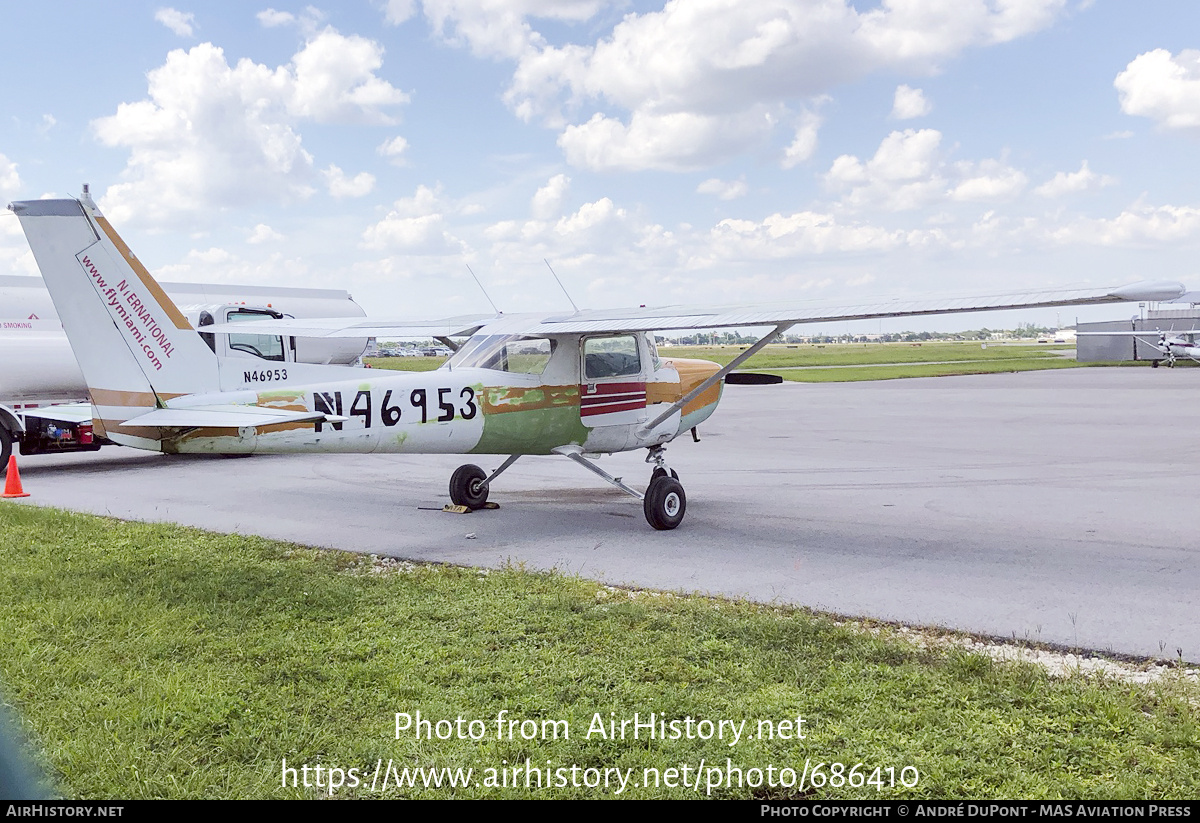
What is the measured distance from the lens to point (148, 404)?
8023mm

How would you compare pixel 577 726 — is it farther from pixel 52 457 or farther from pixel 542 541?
pixel 52 457

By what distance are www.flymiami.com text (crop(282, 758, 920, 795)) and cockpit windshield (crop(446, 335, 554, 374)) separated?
6.28m

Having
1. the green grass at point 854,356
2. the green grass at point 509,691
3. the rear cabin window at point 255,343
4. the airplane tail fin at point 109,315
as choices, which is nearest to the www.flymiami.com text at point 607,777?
the green grass at point 509,691

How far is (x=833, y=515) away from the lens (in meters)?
10.5

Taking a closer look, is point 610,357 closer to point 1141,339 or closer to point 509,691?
point 509,691

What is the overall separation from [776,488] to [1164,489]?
4868 mm

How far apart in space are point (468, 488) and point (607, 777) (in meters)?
7.47

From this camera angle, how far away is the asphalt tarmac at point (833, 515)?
689 cm

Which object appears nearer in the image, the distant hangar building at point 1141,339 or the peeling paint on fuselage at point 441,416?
the peeling paint on fuselage at point 441,416

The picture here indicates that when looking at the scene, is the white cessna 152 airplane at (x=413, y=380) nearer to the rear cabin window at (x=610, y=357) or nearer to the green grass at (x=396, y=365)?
the rear cabin window at (x=610, y=357)

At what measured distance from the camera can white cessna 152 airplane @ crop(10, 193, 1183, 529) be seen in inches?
305

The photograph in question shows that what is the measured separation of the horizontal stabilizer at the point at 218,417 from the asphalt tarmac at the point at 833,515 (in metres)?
1.66

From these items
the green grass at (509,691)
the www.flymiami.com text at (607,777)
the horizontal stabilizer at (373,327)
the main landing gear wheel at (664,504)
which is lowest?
the www.flymiami.com text at (607,777)

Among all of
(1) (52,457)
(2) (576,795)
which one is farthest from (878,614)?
(1) (52,457)
